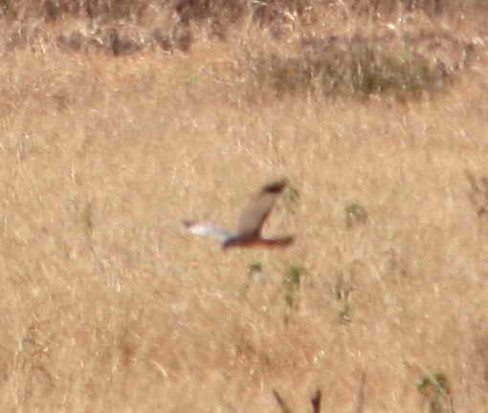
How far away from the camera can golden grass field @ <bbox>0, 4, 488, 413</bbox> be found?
13.0 feet

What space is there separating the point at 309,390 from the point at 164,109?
367cm

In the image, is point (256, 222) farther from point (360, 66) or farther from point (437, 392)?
point (360, 66)

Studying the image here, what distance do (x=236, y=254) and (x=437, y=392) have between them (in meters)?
1.30

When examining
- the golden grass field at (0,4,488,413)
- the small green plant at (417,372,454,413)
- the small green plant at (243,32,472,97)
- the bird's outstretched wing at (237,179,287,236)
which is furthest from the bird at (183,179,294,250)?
the small green plant at (243,32,472,97)

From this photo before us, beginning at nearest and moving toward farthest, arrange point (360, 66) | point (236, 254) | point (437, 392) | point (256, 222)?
point (256, 222) → point (437, 392) → point (236, 254) → point (360, 66)

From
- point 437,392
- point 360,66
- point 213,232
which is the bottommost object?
point 360,66

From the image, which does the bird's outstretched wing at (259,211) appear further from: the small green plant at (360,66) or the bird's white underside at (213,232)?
the small green plant at (360,66)

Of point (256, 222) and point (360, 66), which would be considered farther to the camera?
point (360, 66)

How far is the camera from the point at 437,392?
3604mm

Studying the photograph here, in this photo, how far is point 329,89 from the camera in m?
7.45

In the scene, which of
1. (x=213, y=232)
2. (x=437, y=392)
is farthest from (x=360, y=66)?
(x=213, y=232)

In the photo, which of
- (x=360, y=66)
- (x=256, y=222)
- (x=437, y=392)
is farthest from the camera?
(x=360, y=66)

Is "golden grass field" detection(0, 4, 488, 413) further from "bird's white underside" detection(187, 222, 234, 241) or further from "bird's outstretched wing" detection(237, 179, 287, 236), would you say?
"bird's outstretched wing" detection(237, 179, 287, 236)

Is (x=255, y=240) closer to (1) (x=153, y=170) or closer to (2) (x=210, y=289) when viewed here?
(2) (x=210, y=289)
